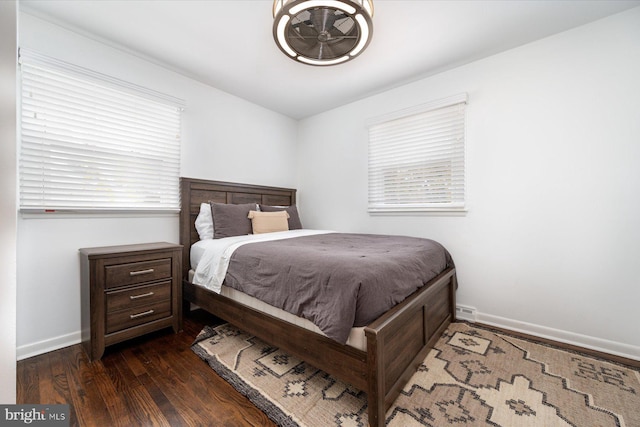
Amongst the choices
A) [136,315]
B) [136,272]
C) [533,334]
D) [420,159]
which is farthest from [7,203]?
[533,334]

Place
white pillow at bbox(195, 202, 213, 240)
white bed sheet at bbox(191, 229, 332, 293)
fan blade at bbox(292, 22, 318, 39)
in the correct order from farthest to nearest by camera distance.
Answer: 1. white pillow at bbox(195, 202, 213, 240)
2. white bed sheet at bbox(191, 229, 332, 293)
3. fan blade at bbox(292, 22, 318, 39)

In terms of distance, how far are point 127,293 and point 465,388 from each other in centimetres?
237

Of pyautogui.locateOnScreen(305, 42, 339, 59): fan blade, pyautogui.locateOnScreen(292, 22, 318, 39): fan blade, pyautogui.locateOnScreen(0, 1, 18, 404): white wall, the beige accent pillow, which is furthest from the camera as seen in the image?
the beige accent pillow

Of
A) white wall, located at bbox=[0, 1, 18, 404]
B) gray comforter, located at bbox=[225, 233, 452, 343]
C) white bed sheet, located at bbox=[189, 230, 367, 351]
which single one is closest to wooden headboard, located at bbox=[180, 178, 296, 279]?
white bed sheet, located at bbox=[189, 230, 367, 351]

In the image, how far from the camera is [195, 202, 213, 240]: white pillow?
265 cm

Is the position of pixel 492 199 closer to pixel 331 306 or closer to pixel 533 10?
pixel 533 10

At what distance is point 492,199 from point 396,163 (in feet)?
3.39

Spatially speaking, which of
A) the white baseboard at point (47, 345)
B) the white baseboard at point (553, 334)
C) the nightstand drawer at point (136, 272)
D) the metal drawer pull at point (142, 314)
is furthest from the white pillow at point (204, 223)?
the white baseboard at point (553, 334)

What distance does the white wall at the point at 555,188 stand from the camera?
186 cm

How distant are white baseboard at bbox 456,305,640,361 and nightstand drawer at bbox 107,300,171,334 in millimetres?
2684

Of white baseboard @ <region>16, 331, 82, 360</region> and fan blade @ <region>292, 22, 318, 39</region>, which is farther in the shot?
white baseboard @ <region>16, 331, 82, 360</region>

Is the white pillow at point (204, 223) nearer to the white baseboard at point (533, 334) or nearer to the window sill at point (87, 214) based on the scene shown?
the window sill at point (87, 214)

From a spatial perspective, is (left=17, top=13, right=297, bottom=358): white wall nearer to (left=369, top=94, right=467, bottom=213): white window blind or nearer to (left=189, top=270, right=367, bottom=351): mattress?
(left=189, top=270, right=367, bottom=351): mattress

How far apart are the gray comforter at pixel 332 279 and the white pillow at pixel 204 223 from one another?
2.78 feet
